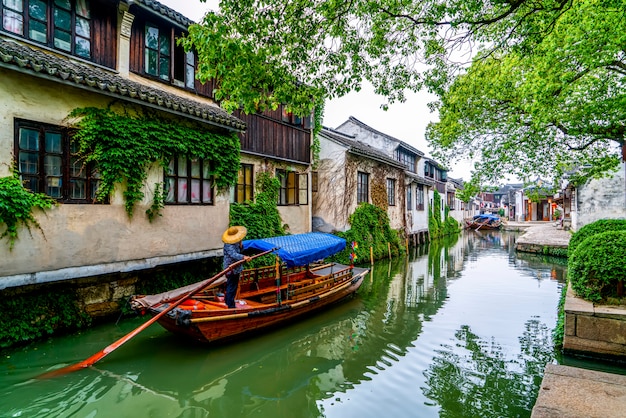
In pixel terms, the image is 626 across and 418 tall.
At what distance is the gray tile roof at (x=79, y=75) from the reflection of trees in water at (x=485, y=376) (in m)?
7.83

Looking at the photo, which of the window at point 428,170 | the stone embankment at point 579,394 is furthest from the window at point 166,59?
the window at point 428,170

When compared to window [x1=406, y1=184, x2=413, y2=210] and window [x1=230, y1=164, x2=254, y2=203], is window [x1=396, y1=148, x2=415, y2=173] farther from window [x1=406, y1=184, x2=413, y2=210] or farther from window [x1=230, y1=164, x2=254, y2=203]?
window [x1=230, y1=164, x2=254, y2=203]

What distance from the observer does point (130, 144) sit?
7.89 metres

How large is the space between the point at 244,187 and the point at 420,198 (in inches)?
812

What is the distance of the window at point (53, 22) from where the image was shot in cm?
710

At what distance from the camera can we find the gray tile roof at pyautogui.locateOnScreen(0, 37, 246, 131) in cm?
597

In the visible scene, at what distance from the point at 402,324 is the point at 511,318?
3.01 m

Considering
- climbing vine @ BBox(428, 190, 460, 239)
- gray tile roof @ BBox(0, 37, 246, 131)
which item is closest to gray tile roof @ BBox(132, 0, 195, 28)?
gray tile roof @ BBox(0, 37, 246, 131)

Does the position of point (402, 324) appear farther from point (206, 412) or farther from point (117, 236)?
point (117, 236)

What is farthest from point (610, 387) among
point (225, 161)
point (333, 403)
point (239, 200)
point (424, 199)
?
point (424, 199)

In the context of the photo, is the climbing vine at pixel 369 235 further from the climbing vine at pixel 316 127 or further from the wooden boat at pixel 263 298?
the wooden boat at pixel 263 298

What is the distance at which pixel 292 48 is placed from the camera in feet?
20.7

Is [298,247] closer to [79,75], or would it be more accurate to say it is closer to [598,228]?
[79,75]

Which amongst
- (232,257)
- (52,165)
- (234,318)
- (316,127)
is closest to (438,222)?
(316,127)
